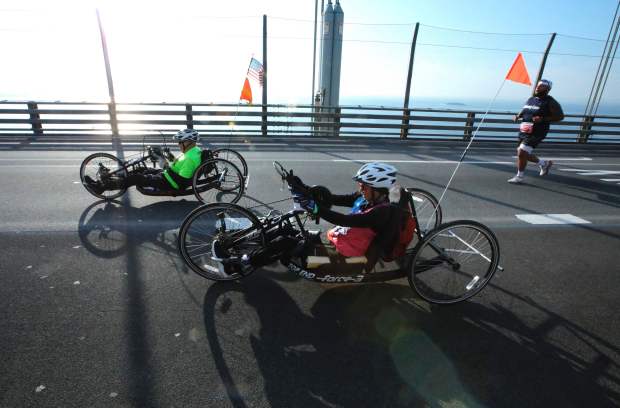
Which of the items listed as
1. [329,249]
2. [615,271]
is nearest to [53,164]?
[329,249]

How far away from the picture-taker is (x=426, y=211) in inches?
229

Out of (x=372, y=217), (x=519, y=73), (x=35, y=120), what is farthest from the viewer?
(x=35, y=120)

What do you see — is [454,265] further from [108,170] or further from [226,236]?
[108,170]

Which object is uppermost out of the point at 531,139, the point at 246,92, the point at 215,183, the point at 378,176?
the point at 246,92

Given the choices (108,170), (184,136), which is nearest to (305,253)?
(184,136)

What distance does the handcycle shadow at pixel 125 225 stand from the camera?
4465 millimetres

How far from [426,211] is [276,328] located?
3667 mm

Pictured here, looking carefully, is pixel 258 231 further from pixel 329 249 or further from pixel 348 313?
pixel 348 313

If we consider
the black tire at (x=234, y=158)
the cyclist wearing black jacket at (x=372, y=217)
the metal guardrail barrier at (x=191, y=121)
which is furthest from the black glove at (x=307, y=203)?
the metal guardrail barrier at (x=191, y=121)

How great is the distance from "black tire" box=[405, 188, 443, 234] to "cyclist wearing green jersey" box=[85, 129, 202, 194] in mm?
3595

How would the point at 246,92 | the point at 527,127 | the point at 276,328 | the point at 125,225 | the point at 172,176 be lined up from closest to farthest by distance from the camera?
the point at 276,328
the point at 125,225
the point at 172,176
the point at 527,127
the point at 246,92

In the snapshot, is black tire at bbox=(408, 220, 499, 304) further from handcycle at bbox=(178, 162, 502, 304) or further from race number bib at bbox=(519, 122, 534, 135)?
race number bib at bbox=(519, 122, 534, 135)

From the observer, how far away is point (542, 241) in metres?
5.01

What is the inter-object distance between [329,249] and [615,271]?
3581mm
